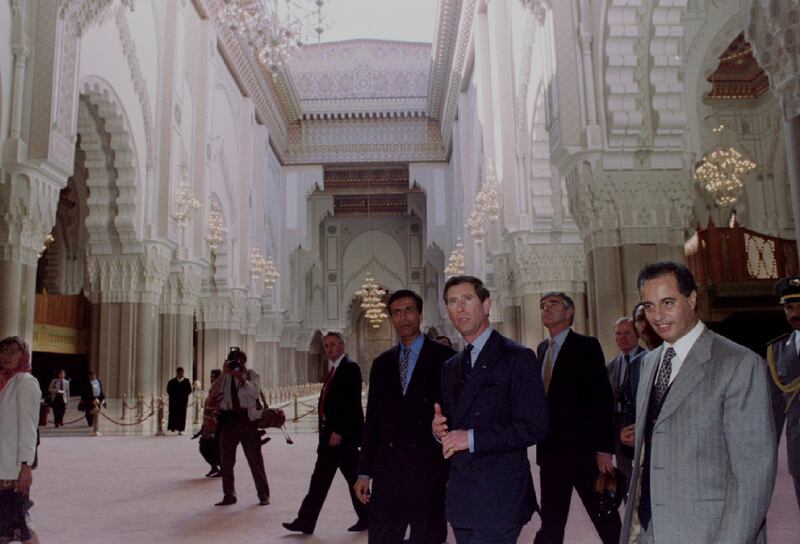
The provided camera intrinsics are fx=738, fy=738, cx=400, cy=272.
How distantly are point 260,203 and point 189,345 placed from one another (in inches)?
327

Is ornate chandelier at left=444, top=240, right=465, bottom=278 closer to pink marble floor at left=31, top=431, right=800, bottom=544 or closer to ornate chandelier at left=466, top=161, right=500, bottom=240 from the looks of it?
ornate chandelier at left=466, top=161, right=500, bottom=240

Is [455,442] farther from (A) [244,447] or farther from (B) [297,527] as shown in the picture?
(A) [244,447]

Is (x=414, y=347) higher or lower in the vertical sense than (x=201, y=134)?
lower

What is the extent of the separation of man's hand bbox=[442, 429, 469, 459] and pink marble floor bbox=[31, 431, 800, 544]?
2341 mm

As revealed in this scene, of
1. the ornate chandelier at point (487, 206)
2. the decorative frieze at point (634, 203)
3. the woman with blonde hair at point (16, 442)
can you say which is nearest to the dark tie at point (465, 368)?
the woman with blonde hair at point (16, 442)

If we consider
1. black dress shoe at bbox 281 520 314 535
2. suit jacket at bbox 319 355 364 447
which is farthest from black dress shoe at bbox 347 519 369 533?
suit jacket at bbox 319 355 364 447

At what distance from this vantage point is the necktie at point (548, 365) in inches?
139

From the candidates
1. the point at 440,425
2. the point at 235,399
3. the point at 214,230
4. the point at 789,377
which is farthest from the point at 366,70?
the point at 440,425

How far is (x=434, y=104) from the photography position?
26938 millimetres

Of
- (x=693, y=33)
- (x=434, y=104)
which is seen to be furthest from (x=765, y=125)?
(x=434, y=104)

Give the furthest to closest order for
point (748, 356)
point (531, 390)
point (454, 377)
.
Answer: point (454, 377) < point (531, 390) < point (748, 356)

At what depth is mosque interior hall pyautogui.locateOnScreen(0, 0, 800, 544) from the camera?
8719 mm

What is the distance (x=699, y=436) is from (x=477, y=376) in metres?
0.79

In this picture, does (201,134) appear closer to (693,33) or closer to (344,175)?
(693,33)
